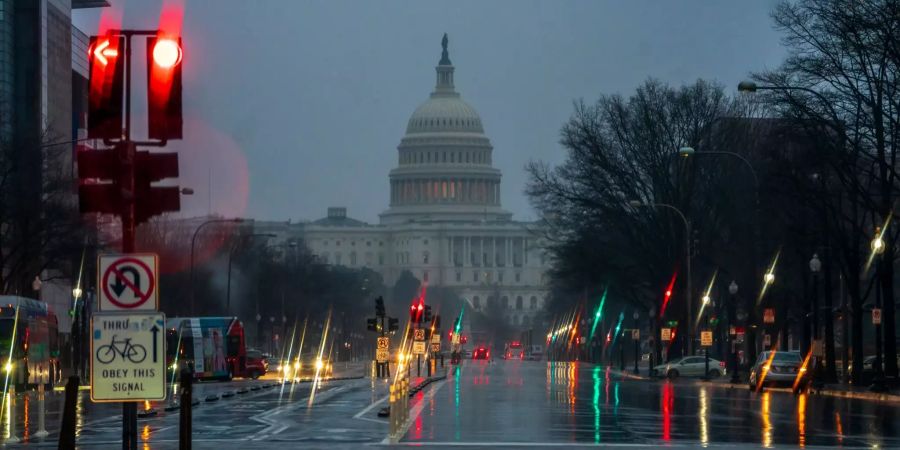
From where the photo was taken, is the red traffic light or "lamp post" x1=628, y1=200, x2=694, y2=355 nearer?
the red traffic light

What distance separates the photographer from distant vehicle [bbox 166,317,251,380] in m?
70.6

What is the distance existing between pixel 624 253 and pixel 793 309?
601 inches

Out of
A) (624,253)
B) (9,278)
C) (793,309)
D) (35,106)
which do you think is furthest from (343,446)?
(35,106)

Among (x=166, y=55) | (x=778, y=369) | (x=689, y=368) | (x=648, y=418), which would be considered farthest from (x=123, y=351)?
(x=689, y=368)

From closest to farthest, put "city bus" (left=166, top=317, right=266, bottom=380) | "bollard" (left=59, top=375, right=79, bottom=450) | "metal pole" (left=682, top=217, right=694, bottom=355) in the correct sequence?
1. "bollard" (left=59, top=375, right=79, bottom=450)
2. "city bus" (left=166, top=317, right=266, bottom=380)
3. "metal pole" (left=682, top=217, right=694, bottom=355)

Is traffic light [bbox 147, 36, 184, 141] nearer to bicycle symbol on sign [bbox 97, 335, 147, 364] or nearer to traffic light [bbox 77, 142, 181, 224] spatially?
traffic light [bbox 77, 142, 181, 224]

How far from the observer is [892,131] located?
1956 inches

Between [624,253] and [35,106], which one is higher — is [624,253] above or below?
below

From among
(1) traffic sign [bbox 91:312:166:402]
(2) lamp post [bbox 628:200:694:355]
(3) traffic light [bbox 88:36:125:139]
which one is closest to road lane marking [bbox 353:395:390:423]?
(1) traffic sign [bbox 91:312:166:402]

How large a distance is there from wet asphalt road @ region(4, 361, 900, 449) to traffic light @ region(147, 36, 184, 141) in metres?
11.9

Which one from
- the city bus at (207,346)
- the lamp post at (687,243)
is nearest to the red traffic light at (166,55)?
the city bus at (207,346)

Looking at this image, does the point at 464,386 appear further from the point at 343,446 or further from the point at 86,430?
the point at 343,446

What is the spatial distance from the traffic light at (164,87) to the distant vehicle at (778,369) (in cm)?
4319

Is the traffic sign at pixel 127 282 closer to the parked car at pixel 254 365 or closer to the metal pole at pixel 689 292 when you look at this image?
the metal pole at pixel 689 292
